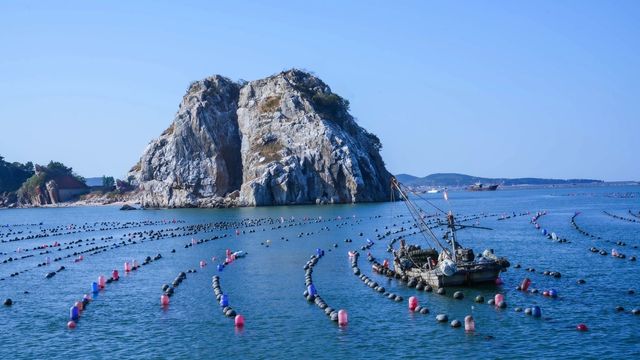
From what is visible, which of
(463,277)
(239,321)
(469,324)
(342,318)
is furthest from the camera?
(463,277)

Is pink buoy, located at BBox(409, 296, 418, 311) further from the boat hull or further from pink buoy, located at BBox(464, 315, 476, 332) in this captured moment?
the boat hull

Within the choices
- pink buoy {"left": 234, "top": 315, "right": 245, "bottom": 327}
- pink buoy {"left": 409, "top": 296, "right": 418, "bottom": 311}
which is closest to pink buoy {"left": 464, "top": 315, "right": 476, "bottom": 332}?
pink buoy {"left": 409, "top": 296, "right": 418, "bottom": 311}

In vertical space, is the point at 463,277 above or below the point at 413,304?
above

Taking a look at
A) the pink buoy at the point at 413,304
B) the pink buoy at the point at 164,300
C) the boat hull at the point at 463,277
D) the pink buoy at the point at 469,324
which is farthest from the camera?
the boat hull at the point at 463,277

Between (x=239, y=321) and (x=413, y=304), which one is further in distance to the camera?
(x=413, y=304)

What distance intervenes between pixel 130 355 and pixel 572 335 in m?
23.2

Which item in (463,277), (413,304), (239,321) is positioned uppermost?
(463,277)

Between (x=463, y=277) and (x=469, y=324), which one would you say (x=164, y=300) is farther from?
(x=469, y=324)

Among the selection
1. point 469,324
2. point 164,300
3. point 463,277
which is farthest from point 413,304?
point 164,300

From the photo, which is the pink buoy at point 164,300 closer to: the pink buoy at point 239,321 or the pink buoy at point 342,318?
the pink buoy at point 239,321

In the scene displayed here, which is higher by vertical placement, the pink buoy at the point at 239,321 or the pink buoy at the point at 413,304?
the pink buoy at the point at 413,304

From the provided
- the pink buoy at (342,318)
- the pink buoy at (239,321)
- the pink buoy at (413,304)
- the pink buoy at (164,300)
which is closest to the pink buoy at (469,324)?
the pink buoy at (413,304)

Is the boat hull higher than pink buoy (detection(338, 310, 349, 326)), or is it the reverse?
the boat hull

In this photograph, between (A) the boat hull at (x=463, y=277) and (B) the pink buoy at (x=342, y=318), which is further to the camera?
(A) the boat hull at (x=463, y=277)
